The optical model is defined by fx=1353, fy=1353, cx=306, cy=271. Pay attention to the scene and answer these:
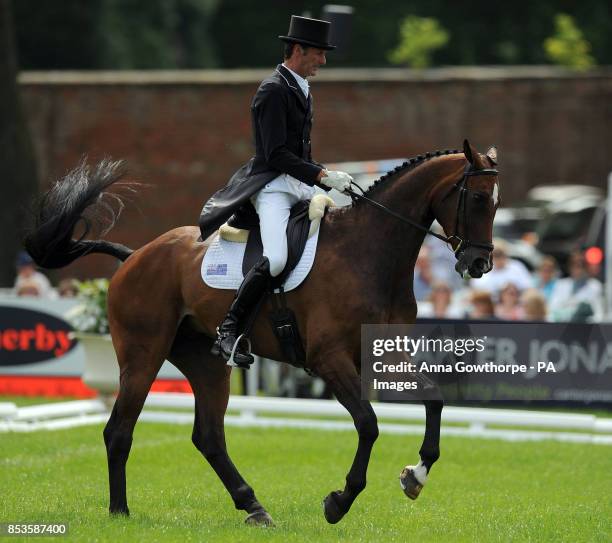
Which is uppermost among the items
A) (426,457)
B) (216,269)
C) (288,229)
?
(288,229)

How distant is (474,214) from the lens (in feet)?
27.0

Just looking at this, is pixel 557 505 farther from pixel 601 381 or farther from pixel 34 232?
pixel 601 381

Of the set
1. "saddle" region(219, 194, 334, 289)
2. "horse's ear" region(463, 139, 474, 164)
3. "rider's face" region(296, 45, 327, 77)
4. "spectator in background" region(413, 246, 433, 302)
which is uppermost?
"rider's face" region(296, 45, 327, 77)

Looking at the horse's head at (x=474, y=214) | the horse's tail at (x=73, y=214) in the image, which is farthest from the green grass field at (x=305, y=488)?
the horse's tail at (x=73, y=214)

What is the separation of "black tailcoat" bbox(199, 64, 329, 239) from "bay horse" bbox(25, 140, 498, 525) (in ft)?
1.20

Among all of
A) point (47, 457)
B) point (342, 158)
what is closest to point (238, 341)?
point (47, 457)

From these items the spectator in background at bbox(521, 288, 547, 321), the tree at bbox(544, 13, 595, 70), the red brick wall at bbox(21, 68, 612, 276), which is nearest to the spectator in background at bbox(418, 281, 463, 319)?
the spectator in background at bbox(521, 288, 547, 321)

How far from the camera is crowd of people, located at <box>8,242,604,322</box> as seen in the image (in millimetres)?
15930

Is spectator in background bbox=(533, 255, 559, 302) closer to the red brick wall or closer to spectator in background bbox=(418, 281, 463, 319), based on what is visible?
spectator in background bbox=(418, 281, 463, 319)

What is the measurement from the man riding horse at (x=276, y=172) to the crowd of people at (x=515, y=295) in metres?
6.25

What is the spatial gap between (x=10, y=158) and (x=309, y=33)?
14.2 m

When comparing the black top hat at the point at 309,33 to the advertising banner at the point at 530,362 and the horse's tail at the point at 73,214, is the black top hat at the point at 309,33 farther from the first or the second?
the advertising banner at the point at 530,362

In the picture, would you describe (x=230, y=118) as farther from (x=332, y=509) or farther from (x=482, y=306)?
(x=332, y=509)

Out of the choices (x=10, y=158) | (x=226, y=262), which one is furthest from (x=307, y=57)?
(x=10, y=158)
